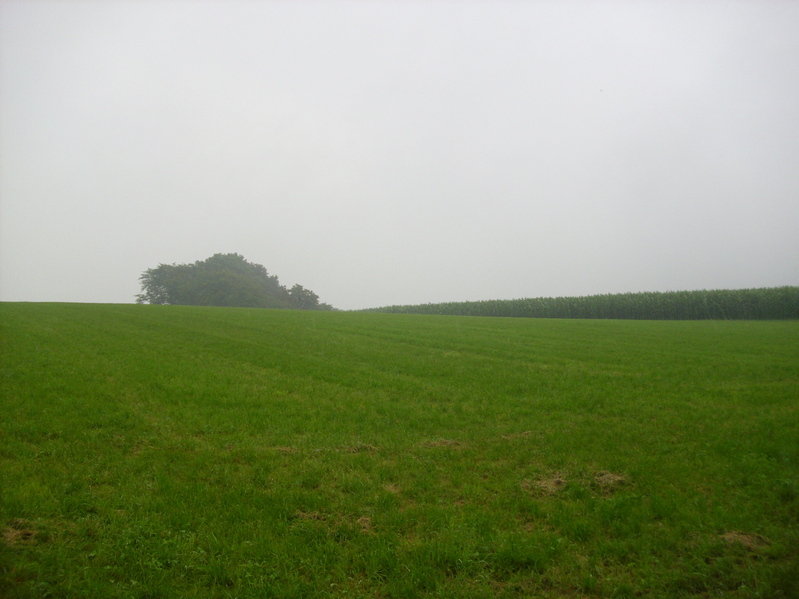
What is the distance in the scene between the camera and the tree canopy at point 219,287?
83.8m

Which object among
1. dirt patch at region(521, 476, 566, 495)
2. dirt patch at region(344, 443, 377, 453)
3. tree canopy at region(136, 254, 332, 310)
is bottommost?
dirt patch at region(521, 476, 566, 495)

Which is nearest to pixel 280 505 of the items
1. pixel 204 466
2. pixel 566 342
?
pixel 204 466

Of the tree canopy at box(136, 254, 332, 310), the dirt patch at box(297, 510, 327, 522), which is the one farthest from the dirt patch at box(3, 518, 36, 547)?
the tree canopy at box(136, 254, 332, 310)

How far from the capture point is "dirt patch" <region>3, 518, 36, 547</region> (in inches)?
199

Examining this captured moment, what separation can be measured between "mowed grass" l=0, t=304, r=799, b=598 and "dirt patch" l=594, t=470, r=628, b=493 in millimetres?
45

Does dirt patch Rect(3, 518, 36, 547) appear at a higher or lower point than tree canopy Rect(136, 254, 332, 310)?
lower

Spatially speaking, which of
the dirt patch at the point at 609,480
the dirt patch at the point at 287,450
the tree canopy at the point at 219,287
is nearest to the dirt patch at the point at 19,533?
the dirt patch at the point at 287,450

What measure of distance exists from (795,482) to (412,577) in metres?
6.03

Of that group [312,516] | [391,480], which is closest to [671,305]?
[391,480]

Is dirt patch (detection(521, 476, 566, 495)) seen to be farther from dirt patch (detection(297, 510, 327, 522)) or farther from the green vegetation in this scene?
the green vegetation

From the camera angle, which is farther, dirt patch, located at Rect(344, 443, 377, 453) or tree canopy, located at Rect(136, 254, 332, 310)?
tree canopy, located at Rect(136, 254, 332, 310)

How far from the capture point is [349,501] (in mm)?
6484

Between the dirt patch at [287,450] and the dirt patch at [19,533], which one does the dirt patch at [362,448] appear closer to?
the dirt patch at [287,450]

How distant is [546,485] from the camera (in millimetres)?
7156
